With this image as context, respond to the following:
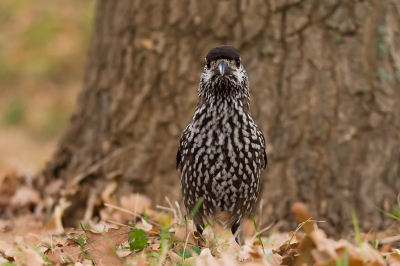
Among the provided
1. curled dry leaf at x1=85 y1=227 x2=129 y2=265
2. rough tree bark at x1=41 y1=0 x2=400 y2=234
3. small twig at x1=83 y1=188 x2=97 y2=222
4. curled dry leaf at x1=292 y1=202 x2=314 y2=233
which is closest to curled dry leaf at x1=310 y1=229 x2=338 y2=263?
curled dry leaf at x1=85 y1=227 x2=129 y2=265

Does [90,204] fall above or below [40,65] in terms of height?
below

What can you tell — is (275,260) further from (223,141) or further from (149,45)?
(149,45)

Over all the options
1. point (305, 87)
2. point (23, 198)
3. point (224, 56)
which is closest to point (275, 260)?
point (224, 56)

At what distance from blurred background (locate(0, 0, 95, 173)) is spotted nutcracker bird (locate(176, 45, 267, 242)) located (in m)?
6.65

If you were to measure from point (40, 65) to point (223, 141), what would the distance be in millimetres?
9097

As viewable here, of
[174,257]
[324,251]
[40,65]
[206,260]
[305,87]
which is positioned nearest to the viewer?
[324,251]

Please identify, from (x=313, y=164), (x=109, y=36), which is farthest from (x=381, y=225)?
(x=109, y=36)

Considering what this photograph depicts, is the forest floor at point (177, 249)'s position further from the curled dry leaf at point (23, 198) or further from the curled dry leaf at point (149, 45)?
the curled dry leaf at point (149, 45)

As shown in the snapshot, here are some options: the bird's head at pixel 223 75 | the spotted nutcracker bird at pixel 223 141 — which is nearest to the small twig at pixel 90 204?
the spotted nutcracker bird at pixel 223 141

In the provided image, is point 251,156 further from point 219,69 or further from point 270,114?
point 270,114

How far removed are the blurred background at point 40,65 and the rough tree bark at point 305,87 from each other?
5.53m

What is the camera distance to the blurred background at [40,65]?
10227 mm

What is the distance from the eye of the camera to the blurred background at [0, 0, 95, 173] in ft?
33.6

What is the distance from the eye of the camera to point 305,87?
4469mm
